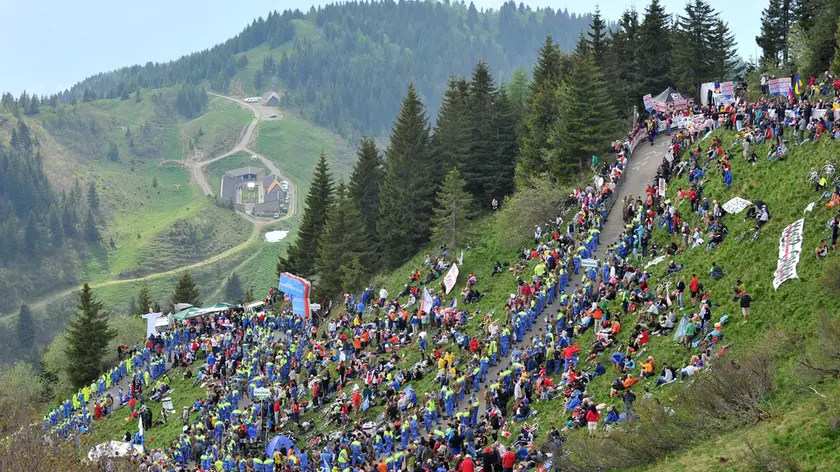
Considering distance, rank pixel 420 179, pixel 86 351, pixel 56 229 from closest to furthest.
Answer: pixel 86 351
pixel 420 179
pixel 56 229

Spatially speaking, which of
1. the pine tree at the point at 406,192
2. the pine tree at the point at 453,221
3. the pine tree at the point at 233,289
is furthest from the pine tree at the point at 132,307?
the pine tree at the point at 453,221

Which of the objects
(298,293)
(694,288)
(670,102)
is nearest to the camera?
(694,288)

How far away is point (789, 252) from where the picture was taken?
3344 cm

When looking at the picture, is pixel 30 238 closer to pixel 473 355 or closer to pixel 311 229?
pixel 311 229

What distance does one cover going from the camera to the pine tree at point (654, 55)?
235 ft

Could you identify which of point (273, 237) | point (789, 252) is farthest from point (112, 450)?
point (273, 237)

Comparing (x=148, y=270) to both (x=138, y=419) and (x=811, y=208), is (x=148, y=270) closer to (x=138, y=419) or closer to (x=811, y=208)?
(x=138, y=419)

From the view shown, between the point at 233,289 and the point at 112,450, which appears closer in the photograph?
the point at 112,450

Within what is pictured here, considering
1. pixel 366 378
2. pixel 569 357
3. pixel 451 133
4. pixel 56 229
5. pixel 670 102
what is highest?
pixel 670 102

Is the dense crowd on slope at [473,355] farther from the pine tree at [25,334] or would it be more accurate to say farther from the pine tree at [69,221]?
the pine tree at [69,221]

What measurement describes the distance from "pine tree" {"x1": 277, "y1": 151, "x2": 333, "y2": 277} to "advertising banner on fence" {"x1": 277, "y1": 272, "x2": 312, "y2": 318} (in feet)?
57.7

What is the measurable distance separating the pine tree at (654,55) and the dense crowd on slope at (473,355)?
48.4 ft

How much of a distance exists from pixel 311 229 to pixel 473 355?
127ft

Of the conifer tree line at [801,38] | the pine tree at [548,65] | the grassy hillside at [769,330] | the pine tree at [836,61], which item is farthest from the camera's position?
the pine tree at [548,65]
